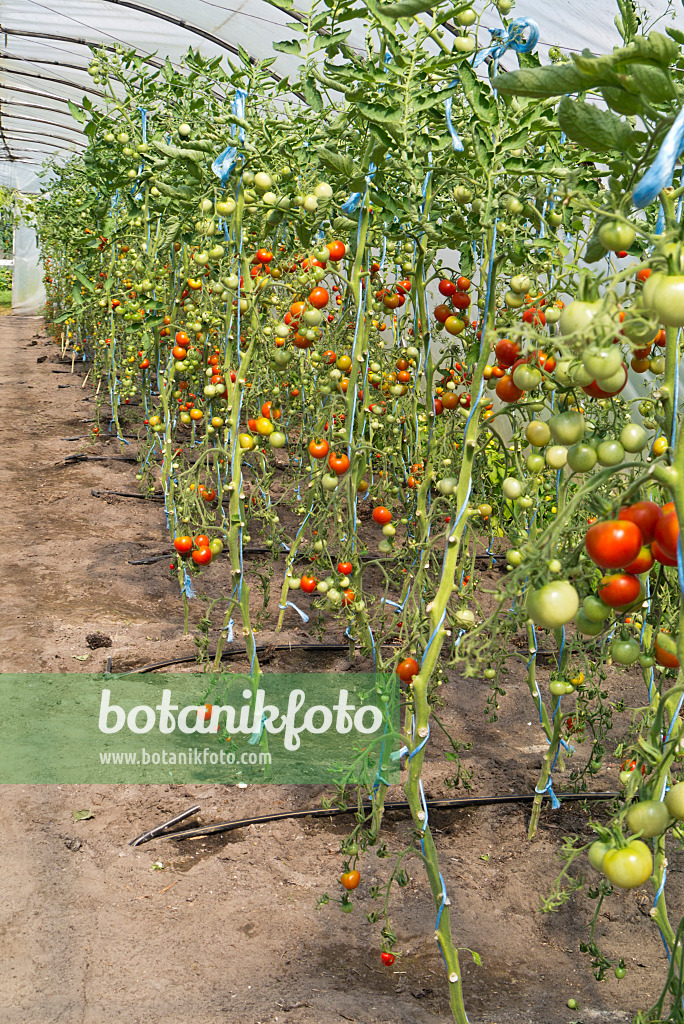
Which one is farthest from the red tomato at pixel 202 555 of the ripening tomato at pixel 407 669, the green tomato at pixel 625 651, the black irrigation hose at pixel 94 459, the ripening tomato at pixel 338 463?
the black irrigation hose at pixel 94 459

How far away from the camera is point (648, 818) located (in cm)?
81

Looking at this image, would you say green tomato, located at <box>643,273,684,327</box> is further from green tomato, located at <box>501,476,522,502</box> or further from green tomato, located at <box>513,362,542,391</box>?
green tomato, located at <box>501,476,522,502</box>

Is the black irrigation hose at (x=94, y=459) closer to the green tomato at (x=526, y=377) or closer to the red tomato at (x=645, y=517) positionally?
the green tomato at (x=526, y=377)

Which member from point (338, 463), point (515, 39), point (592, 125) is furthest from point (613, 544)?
point (338, 463)

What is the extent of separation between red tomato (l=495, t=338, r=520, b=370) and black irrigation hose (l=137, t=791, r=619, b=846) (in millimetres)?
1395

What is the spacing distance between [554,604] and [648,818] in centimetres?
23

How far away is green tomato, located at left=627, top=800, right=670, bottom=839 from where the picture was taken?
0.81 meters

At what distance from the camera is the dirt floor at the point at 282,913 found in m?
1.63

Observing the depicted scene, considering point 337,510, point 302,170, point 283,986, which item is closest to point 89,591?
point 337,510

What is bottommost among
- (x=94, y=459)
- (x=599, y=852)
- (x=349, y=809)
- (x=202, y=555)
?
(x=349, y=809)

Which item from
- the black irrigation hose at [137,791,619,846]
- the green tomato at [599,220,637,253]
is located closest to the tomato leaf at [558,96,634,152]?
the green tomato at [599,220,637,253]

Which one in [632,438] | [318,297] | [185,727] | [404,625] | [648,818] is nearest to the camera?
[648,818]

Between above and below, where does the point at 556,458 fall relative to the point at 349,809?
above

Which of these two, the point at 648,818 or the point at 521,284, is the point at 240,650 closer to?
the point at 521,284
